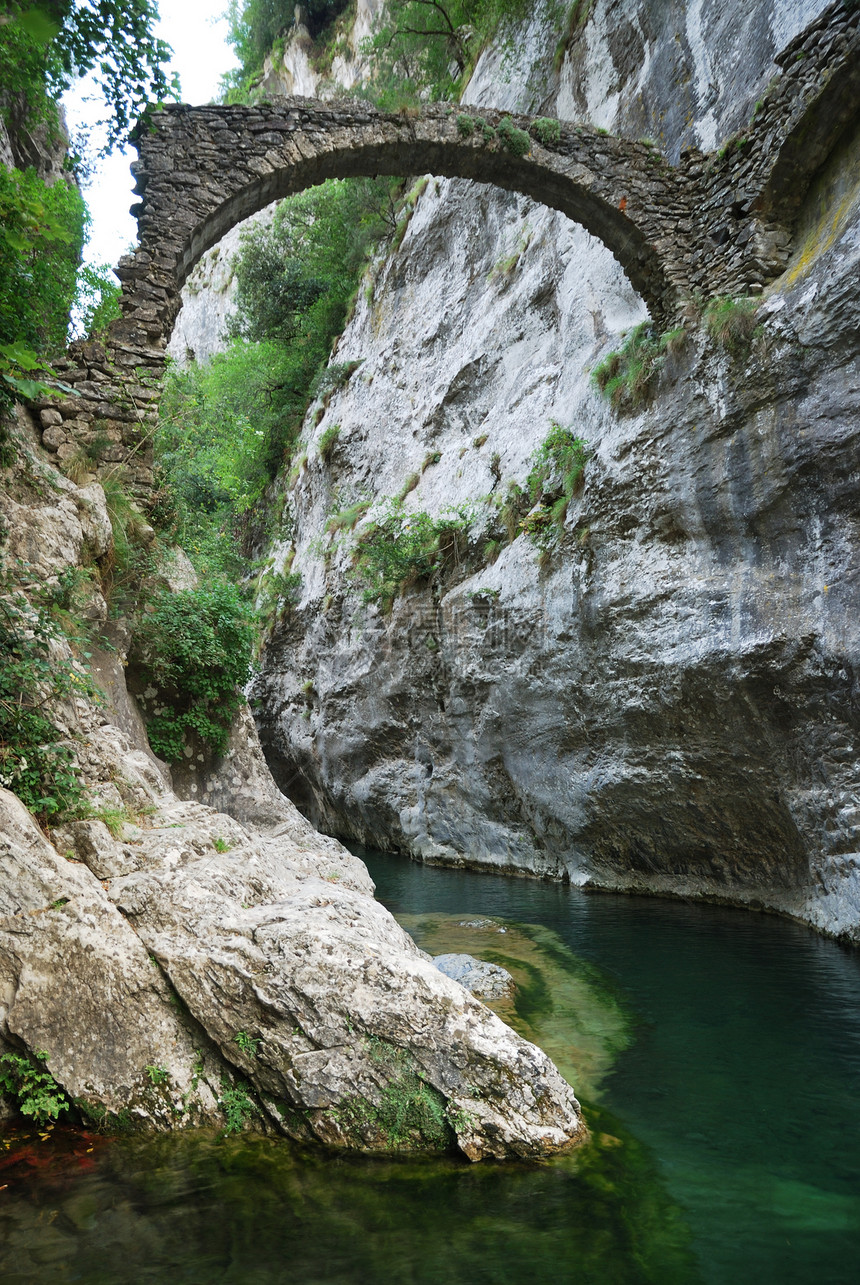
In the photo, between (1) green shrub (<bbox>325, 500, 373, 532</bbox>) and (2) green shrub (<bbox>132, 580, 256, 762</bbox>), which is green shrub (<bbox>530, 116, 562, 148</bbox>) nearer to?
(2) green shrub (<bbox>132, 580, 256, 762</bbox>)

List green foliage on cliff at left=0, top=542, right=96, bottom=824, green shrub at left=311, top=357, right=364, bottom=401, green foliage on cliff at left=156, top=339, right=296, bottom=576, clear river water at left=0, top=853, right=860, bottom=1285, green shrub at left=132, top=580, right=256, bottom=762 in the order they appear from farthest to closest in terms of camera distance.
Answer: green foliage on cliff at left=156, top=339, right=296, bottom=576 → green shrub at left=311, top=357, right=364, bottom=401 → green shrub at left=132, top=580, right=256, bottom=762 → green foliage on cliff at left=0, top=542, right=96, bottom=824 → clear river water at left=0, top=853, right=860, bottom=1285

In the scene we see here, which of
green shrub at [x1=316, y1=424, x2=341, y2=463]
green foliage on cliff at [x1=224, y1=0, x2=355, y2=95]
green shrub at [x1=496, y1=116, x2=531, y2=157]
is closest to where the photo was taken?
green shrub at [x1=496, y1=116, x2=531, y2=157]

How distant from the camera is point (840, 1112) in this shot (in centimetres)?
454

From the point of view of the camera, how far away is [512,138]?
1085 centimetres

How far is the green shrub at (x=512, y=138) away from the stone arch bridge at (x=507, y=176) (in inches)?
0.8

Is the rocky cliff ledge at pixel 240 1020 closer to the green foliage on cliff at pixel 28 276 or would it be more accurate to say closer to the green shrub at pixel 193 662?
the green foliage on cliff at pixel 28 276

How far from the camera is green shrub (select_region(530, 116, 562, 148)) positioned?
Answer: 11.1 meters

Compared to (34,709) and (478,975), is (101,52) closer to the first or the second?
(34,709)

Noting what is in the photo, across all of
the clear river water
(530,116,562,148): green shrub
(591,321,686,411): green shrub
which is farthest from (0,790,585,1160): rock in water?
(530,116,562,148): green shrub

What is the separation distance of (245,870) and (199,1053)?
1.26 m

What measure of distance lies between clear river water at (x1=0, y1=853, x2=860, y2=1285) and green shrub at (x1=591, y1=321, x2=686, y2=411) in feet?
26.5

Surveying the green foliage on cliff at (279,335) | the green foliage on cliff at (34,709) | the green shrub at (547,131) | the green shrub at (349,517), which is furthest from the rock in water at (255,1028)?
the green foliage on cliff at (279,335)

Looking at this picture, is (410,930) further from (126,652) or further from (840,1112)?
(840,1112)

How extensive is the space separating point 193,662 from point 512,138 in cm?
866
